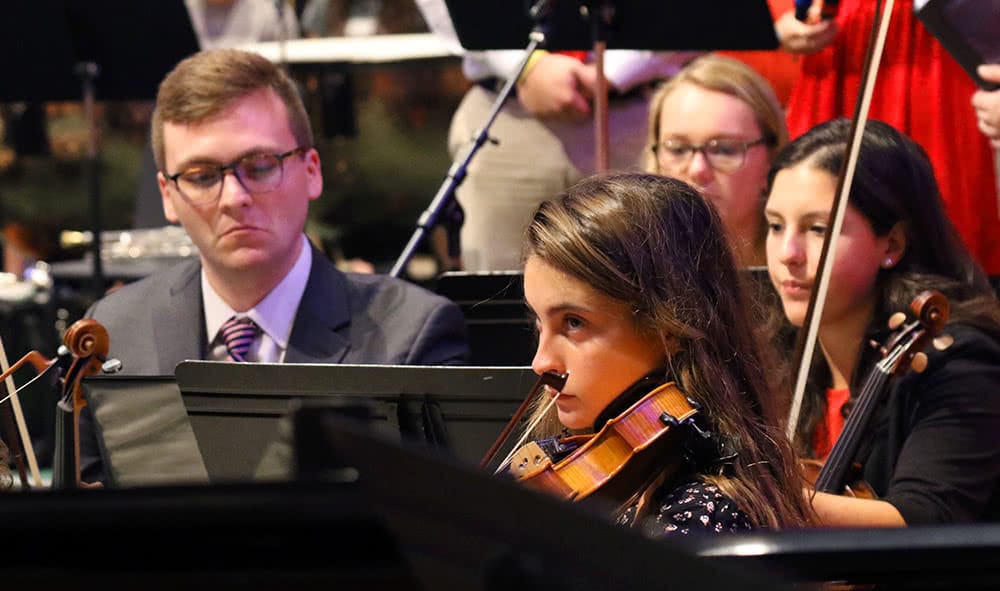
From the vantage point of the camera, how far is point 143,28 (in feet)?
12.5

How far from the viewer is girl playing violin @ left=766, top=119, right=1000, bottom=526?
6.82 feet

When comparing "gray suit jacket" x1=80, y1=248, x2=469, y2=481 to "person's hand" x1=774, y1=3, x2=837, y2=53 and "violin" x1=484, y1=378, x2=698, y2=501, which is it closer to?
"violin" x1=484, y1=378, x2=698, y2=501

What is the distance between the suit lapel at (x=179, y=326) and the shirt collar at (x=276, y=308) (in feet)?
0.07

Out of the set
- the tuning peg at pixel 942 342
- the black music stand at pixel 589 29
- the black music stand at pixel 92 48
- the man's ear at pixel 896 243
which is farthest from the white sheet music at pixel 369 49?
the tuning peg at pixel 942 342

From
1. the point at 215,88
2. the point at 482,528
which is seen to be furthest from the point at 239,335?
the point at 482,528

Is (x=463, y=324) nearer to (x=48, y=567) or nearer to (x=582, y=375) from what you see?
(x=582, y=375)

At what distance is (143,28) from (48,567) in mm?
3301

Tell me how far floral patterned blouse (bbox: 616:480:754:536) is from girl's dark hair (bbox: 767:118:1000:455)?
815mm

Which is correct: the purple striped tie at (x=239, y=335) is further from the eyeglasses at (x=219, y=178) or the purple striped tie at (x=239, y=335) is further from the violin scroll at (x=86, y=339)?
the violin scroll at (x=86, y=339)

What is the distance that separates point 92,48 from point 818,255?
8.20 feet

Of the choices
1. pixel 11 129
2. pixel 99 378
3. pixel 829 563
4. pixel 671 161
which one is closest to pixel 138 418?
pixel 99 378

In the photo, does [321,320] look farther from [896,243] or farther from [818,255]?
[896,243]

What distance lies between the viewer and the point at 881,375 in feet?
6.55

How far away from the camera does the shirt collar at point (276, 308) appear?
2410mm
